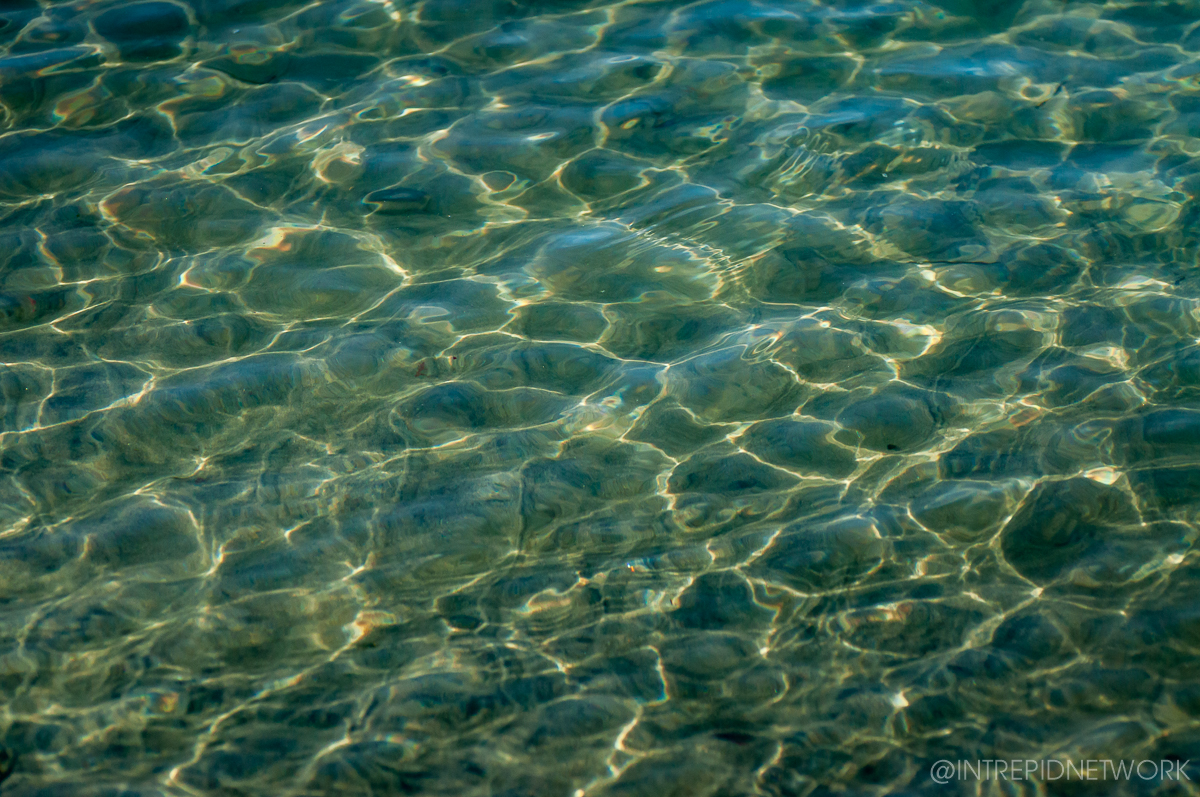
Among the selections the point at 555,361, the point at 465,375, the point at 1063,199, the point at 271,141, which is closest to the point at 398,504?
the point at 465,375

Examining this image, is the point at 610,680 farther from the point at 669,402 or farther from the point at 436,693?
the point at 669,402

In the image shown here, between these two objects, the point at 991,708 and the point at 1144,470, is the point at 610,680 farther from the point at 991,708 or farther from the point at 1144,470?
the point at 1144,470

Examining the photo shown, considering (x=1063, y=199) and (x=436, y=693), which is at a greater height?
(x=1063, y=199)

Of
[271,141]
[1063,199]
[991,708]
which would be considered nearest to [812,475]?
[991,708]

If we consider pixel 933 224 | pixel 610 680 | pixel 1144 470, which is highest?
pixel 933 224

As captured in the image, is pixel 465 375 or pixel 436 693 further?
pixel 465 375

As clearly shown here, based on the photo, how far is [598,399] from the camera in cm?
432

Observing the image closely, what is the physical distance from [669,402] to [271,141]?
325 cm

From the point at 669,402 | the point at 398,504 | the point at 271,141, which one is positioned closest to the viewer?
the point at 398,504

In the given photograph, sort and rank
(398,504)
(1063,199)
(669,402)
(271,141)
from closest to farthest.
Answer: (398,504) < (669,402) < (1063,199) < (271,141)

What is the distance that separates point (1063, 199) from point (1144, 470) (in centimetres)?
200

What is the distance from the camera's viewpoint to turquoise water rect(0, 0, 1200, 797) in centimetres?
322

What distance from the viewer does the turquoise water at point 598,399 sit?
3225mm

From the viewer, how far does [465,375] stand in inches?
175
